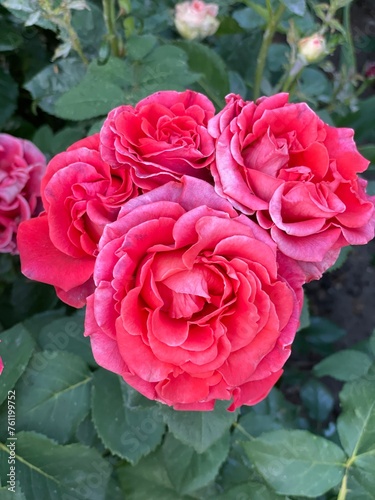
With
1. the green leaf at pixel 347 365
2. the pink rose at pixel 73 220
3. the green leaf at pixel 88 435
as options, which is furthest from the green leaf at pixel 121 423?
the green leaf at pixel 347 365

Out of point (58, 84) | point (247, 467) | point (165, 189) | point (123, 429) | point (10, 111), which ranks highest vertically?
point (165, 189)

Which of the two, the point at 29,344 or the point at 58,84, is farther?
the point at 58,84

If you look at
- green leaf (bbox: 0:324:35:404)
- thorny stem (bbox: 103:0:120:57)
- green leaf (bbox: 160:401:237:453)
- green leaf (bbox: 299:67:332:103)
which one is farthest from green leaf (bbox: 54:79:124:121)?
green leaf (bbox: 299:67:332:103)

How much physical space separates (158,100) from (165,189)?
132 mm

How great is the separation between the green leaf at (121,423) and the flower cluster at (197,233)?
253 millimetres

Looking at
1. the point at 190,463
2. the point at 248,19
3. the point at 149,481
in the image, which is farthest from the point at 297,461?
the point at 248,19

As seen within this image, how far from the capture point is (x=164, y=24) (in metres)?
1.02

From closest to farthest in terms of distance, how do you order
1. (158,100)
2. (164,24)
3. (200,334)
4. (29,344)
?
(200,334)
(158,100)
(29,344)
(164,24)

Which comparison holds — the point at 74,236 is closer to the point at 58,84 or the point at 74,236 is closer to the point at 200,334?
the point at 200,334

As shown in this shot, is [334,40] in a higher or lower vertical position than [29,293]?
higher

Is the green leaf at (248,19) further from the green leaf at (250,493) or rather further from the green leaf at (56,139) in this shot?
the green leaf at (250,493)

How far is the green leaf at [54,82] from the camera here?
3.19 ft

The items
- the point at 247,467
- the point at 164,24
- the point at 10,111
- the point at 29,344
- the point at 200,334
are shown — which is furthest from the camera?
the point at 10,111

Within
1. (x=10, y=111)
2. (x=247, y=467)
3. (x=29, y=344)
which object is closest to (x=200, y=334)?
(x=29, y=344)
